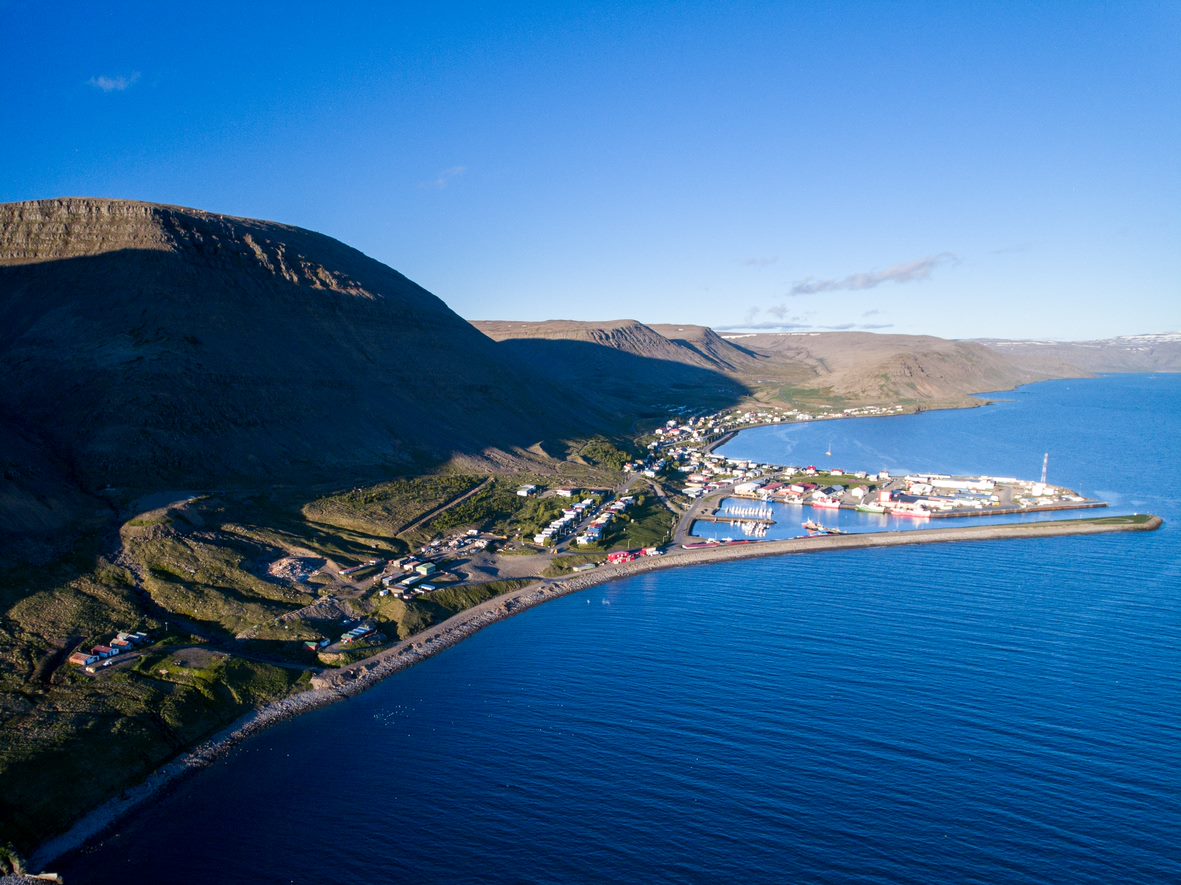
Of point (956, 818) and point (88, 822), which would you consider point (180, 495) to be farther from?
point (956, 818)

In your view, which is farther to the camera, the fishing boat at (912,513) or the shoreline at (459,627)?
the fishing boat at (912,513)

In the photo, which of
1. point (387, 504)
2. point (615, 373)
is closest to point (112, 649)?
point (387, 504)

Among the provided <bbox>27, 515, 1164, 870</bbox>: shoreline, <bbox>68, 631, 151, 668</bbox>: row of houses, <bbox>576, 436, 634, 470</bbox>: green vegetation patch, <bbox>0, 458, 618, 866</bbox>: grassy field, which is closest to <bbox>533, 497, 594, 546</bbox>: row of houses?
<bbox>27, 515, 1164, 870</bbox>: shoreline

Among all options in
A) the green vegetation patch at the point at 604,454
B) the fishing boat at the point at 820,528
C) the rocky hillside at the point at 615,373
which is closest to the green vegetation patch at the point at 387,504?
the green vegetation patch at the point at 604,454

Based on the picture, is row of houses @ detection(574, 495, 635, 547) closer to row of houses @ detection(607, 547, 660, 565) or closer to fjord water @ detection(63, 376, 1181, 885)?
row of houses @ detection(607, 547, 660, 565)

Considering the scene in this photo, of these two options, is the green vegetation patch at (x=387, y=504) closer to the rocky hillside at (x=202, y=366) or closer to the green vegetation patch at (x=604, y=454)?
the rocky hillside at (x=202, y=366)

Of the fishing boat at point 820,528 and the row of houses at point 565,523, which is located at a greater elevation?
the row of houses at point 565,523
